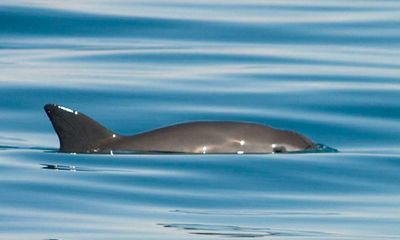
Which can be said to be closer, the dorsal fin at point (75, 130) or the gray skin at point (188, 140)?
the dorsal fin at point (75, 130)

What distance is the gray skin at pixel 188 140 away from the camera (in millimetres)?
15180

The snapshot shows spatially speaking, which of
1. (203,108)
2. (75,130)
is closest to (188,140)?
(75,130)

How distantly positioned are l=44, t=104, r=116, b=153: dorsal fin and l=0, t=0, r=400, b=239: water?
182 millimetres

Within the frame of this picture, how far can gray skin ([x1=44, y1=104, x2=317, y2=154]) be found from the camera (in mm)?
15180

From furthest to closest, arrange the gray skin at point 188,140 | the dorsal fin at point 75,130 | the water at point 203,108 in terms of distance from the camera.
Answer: the gray skin at point 188,140
the dorsal fin at point 75,130
the water at point 203,108

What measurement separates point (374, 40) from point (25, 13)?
4.70 m

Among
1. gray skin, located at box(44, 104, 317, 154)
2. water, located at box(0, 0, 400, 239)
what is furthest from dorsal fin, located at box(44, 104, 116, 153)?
water, located at box(0, 0, 400, 239)

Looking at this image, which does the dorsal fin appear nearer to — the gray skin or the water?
the gray skin

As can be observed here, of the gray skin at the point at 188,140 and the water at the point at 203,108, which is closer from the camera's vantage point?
the water at the point at 203,108

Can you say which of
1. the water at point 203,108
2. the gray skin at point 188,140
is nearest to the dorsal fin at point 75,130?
the gray skin at point 188,140

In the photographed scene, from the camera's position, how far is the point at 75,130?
15008 millimetres

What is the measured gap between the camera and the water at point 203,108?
12.4m

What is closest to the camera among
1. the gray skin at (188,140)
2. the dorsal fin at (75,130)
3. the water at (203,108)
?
the water at (203,108)

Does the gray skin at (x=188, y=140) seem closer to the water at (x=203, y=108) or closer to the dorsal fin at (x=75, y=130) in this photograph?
the dorsal fin at (x=75, y=130)
